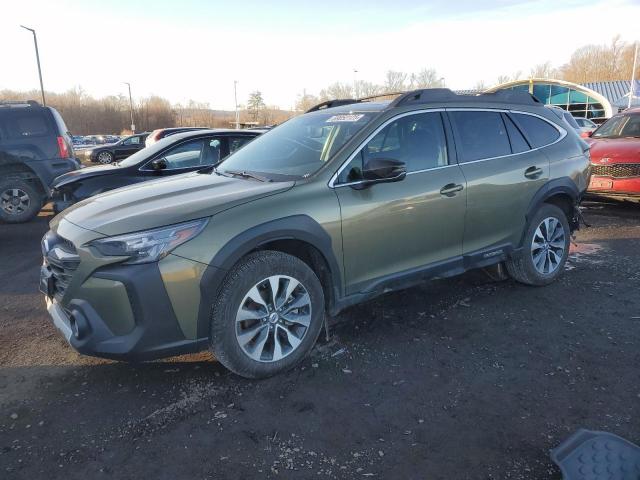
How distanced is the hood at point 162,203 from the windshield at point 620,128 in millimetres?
8269

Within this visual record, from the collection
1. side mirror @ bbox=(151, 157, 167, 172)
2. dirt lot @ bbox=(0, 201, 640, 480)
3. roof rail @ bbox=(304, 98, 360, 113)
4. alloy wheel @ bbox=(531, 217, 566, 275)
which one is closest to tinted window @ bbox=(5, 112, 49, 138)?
side mirror @ bbox=(151, 157, 167, 172)

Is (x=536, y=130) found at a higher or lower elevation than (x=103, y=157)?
higher

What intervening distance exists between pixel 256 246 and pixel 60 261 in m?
1.20

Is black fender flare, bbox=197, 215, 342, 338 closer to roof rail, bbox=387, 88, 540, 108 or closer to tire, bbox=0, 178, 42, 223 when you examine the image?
roof rail, bbox=387, 88, 540, 108

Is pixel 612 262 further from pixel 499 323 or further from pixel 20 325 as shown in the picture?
pixel 20 325

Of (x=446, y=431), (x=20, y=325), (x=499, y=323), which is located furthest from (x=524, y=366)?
(x=20, y=325)

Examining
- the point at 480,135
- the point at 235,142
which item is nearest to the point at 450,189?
the point at 480,135

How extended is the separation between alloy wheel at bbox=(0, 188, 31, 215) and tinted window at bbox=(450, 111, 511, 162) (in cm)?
820

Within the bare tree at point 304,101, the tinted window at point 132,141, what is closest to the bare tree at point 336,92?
the bare tree at point 304,101

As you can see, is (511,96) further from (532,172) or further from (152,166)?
(152,166)

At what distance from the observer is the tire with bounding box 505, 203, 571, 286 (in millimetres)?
4574

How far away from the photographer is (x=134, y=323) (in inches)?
107

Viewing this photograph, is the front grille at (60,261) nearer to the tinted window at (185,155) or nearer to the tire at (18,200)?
the tinted window at (185,155)

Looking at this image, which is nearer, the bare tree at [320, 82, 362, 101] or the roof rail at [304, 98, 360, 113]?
the roof rail at [304, 98, 360, 113]
